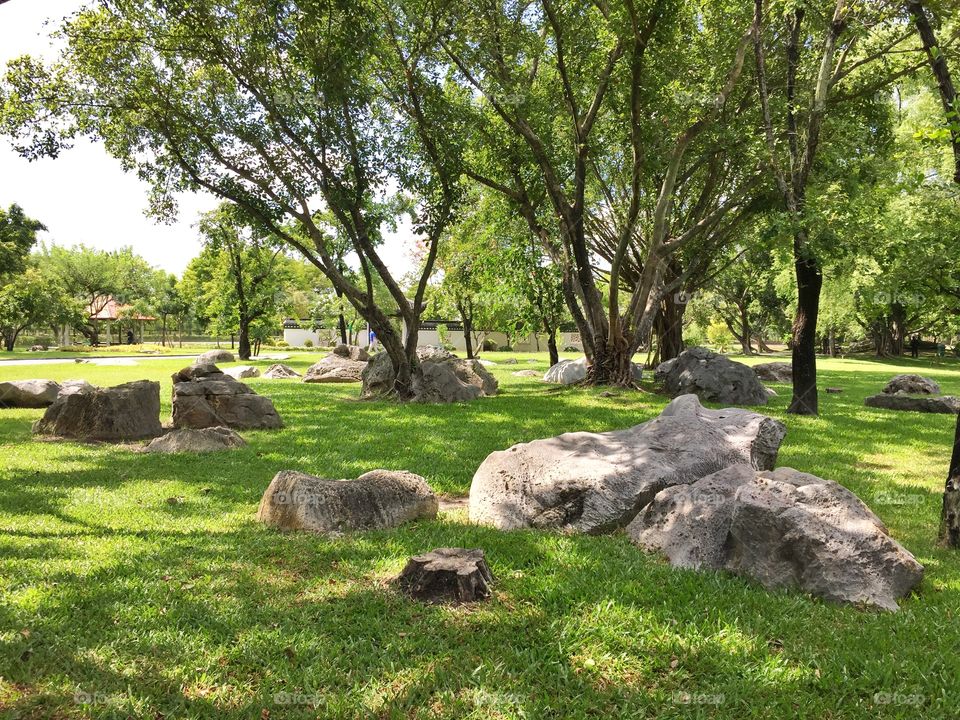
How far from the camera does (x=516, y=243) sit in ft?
71.3

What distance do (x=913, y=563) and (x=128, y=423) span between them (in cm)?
1128

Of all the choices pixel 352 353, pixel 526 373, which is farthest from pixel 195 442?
pixel 526 373

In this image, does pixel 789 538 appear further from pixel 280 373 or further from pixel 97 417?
pixel 280 373

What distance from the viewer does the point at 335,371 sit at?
22.6m

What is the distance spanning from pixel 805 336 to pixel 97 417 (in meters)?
13.5

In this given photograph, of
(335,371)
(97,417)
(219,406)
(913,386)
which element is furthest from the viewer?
(335,371)

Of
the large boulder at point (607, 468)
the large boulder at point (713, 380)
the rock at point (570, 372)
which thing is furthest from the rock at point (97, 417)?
the rock at point (570, 372)

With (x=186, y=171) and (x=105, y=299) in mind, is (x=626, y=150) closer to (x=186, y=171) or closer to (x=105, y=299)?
(x=186, y=171)

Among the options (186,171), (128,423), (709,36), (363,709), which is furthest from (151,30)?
(363,709)

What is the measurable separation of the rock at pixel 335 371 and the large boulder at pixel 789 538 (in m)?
18.2

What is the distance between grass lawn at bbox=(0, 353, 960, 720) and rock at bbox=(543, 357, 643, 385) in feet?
45.7

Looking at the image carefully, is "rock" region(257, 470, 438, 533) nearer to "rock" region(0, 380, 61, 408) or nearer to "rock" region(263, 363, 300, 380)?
"rock" region(0, 380, 61, 408)

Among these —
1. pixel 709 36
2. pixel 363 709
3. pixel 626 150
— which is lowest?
pixel 363 709

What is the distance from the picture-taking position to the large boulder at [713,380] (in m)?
15.6
